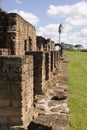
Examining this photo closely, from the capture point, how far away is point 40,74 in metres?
8.65

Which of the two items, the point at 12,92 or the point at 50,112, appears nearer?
the point at 12,92

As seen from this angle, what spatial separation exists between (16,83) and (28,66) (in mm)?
636

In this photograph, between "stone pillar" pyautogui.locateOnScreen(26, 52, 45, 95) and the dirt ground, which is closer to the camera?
the dirt ground

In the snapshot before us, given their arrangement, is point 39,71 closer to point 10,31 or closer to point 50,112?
point 50,112

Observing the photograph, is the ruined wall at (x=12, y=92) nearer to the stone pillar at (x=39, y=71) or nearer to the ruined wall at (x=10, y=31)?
the stone pillar at (x=39, y=71)

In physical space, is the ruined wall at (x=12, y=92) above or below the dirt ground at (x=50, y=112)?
above

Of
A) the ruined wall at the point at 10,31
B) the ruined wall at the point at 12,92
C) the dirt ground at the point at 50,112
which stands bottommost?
the dirt ground at the point at 50,112

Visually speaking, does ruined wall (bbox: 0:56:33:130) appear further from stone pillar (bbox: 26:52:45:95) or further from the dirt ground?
stone pillar (bbox: 26:52:45:95)

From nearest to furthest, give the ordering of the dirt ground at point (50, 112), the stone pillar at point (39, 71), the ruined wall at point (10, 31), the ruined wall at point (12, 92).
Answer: the ruined wall at point (12, 92) → the dirt ground at point (50, 112) → the stone pillar at point (39, 71) → the ruined wall at point (10, 31)

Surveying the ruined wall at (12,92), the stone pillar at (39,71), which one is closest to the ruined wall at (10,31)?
the stone pillar at (39,71)

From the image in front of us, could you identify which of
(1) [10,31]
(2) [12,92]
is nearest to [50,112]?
(2) [12,92]

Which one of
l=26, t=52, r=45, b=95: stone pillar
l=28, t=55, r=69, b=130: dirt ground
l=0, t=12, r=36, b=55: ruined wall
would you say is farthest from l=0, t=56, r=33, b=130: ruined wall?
l=0, t=12, r=36, b=55: ruined wall

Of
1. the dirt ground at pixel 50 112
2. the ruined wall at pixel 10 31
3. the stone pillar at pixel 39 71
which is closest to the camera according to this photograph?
the dirt ground at pixel 50 112

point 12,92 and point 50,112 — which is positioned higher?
point 12,92
